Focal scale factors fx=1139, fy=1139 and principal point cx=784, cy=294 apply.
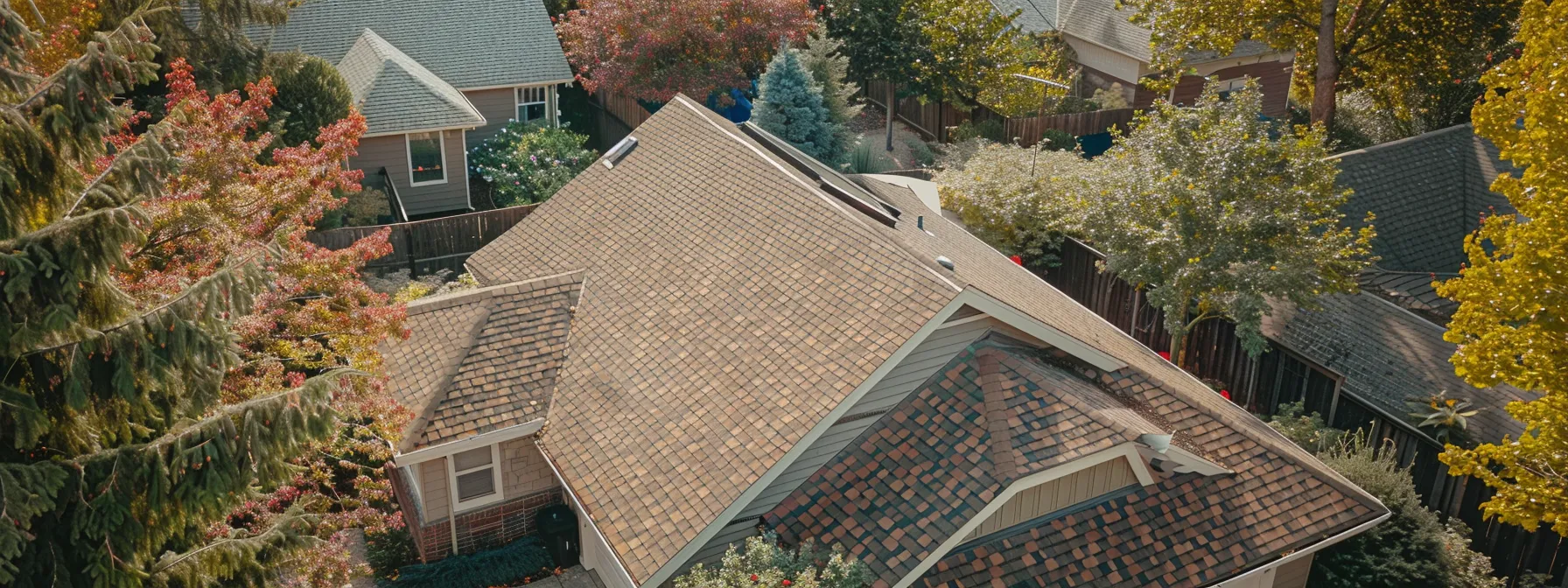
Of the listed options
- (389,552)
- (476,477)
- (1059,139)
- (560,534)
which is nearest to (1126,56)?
(1059,139)

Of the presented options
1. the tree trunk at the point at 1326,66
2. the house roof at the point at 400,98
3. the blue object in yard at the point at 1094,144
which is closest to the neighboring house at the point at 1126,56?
the blue object in yard at the point at 1094,144

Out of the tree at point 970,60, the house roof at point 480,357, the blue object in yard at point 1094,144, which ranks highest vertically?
the tree at point 970,60

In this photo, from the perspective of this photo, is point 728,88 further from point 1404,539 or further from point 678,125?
point 1404,539

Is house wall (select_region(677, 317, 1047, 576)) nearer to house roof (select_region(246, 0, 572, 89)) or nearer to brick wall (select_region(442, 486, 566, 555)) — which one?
brick wall (select_region(442, 486, 566, 555))

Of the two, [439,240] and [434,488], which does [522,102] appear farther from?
[434,488]

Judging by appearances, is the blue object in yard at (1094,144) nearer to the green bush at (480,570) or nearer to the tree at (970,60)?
the tree at (970,60)

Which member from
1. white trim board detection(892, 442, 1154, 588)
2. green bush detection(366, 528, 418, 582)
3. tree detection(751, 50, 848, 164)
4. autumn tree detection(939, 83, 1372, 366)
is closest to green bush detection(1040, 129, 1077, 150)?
tree detection(751, 50, 848, 164)
